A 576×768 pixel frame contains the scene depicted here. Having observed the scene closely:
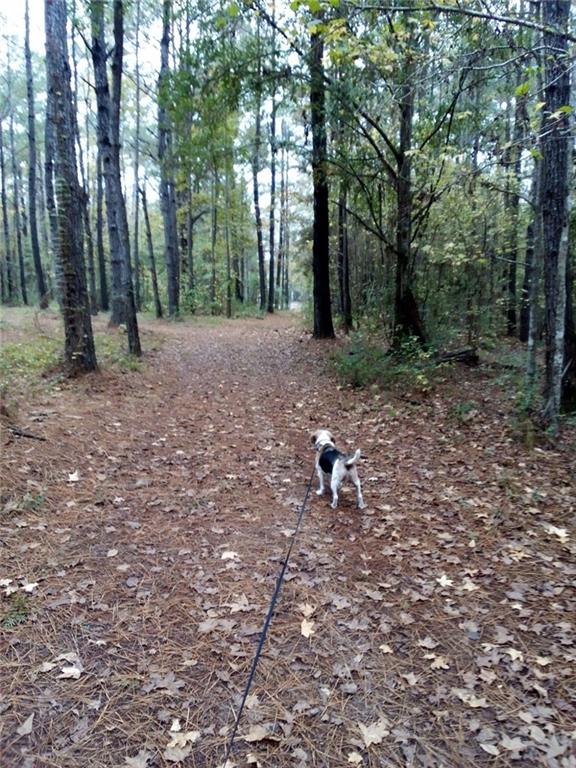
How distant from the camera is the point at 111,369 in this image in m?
8.73

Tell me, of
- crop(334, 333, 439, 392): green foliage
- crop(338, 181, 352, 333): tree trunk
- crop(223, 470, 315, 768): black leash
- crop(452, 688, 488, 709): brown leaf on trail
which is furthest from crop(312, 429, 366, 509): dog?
crop(338, 181, 352, 333): tree trunk

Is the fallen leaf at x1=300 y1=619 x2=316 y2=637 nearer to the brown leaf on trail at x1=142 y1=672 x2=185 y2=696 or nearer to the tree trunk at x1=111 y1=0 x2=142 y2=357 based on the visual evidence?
the brown leaf on trail at x1=142 y1=672 x2=185 y2=696

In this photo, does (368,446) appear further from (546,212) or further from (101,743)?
(101,743)

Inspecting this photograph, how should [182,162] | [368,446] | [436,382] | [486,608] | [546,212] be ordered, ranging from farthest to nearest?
[182,162]
[436,382]
[368,446]
[546,212]
[486,608]

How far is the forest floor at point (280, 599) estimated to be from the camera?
241 cm

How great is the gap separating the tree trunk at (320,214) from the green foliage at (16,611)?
922 centimetres

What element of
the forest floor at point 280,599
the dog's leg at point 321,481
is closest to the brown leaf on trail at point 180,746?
the forest floor at point 280,599

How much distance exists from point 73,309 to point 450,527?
6.61m

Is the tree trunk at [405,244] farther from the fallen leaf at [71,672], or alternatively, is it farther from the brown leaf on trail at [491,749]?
the fallen leaf at [71,672]

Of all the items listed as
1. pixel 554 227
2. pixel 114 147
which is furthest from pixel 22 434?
pixel 114 147

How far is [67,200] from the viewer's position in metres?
7.36

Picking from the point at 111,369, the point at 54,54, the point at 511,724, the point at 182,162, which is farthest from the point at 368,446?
the point at 182,162

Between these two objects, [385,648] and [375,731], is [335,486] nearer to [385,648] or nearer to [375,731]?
[385,648]

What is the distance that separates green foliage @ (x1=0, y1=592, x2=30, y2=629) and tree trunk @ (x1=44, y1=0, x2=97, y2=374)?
519 centimetres
